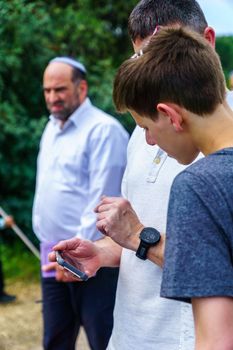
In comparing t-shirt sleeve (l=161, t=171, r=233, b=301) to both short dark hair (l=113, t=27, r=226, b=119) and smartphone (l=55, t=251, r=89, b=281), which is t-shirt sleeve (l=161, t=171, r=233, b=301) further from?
smartphone (l=55, t=251, r=89, b=281)

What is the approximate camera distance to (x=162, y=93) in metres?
1.47

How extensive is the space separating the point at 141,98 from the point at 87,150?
2294mm

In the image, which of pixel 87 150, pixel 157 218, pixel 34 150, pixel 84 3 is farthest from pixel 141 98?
pixel 84 3

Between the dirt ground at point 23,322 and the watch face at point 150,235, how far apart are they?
3.49 metres

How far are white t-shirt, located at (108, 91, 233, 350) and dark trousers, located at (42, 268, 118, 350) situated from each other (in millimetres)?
1352

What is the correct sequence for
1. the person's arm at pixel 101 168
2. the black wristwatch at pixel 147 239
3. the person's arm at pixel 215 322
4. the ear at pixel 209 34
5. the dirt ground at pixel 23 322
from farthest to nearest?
1. the dirt ground at pixel 23 322
2. the person's arm at pixel 101 168
3. the ear at pixel 209 34
4. the black wristwatch at pixel 147 239
5. the person's arm at pixel 215 322

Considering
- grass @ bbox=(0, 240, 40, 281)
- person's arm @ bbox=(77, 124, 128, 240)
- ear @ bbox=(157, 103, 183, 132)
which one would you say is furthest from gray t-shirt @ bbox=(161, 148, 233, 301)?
grass @ bbox=(0, 240, 40, 281)

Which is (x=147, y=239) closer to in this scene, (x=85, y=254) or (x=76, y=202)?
(x=85, y=254)

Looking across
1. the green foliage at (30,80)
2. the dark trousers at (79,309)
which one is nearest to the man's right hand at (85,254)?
the dark trousers at (79,309)

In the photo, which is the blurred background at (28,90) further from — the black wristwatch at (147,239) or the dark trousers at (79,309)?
the black wristwatch at (147,239)

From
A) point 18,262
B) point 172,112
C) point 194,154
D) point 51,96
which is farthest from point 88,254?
point 18,262

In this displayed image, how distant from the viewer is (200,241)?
4.34ft

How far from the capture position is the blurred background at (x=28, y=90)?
7395mm

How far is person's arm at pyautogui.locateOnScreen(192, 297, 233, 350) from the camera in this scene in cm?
132
